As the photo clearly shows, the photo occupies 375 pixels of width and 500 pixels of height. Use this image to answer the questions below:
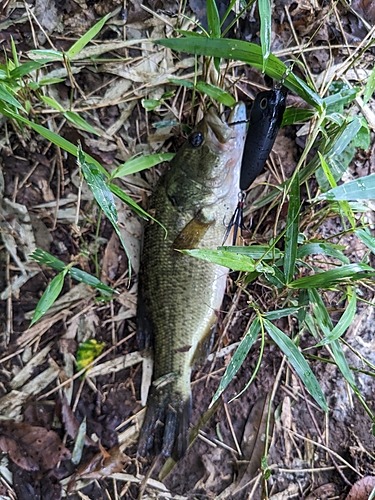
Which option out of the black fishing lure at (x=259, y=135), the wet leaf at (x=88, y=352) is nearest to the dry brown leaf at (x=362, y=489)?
the black fishing lure at (x=259, y=135)

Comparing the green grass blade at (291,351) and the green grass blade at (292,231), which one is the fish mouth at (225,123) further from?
the green grass blade at (291,351)

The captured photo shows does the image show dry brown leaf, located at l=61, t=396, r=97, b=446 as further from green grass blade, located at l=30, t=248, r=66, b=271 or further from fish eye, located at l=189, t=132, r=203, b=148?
fish eye, located at l=189, t=132, r=203, b=148

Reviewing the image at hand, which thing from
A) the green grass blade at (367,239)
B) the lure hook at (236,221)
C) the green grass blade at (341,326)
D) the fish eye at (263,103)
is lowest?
the green grass blade at (341,326)

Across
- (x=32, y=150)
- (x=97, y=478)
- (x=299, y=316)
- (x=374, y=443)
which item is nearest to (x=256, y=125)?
(x=299, y=316)

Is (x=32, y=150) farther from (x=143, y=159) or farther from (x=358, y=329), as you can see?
(x=358, y=329)

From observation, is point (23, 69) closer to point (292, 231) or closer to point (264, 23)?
point (264, 23)

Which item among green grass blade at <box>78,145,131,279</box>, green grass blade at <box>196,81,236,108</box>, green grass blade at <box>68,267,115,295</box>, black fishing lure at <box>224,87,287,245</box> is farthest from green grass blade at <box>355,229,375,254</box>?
green grass blade at <box>68,267,115,295</box>
